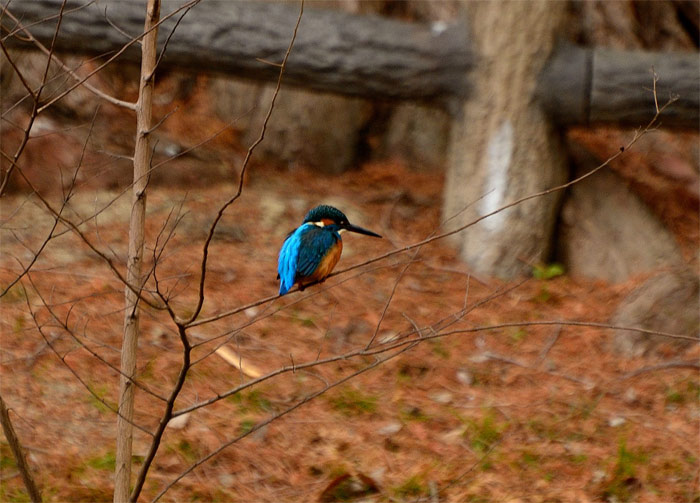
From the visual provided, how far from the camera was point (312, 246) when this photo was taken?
2809 mm

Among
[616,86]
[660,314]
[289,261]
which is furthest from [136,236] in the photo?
[616,86]

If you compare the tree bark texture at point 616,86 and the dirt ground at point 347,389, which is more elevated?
the tree bark texture at point 616,86

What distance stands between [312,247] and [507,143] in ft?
8.89

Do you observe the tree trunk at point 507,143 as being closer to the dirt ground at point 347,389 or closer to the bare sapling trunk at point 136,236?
the dirt ground at point 347,389

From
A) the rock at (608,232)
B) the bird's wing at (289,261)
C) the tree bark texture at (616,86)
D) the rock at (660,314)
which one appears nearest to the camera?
the bird's wing at (289,261)

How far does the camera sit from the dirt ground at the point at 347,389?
346 centimetres

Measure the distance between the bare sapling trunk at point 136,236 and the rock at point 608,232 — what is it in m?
3.63

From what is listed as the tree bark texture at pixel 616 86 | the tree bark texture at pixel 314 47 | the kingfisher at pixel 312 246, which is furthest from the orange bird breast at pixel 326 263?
the tree bark texture at pixel 616 86

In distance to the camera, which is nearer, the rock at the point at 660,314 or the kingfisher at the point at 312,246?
the kingfisher at the point at 312,246

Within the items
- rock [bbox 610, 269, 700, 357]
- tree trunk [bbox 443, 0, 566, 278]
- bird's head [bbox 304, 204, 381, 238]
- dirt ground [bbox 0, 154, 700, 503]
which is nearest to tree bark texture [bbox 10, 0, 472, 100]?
tree trunk [bbox 443, 0, 566, 278]

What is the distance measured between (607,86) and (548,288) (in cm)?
125

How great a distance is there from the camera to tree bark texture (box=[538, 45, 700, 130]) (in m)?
4.92

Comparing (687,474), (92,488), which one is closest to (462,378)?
(687,474)

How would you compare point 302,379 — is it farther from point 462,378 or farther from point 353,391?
point 462,378
